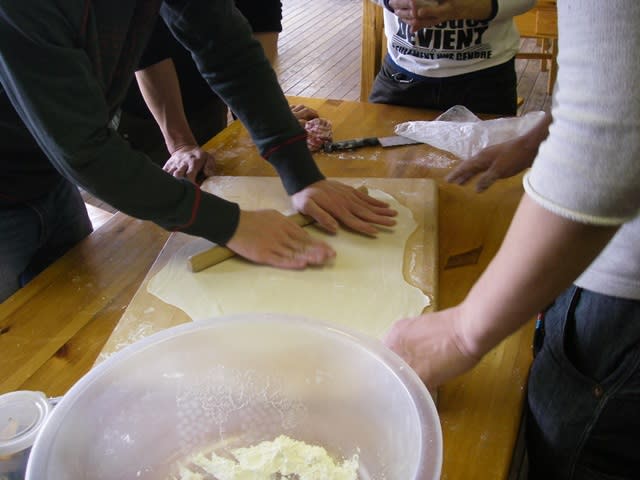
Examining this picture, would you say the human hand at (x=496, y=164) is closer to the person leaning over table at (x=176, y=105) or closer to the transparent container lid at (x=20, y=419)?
the person leaning over table at (x=176, y=105)

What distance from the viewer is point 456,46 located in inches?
51.7

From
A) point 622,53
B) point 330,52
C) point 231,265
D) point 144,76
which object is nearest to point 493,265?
point 622,53

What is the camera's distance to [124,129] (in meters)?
1.44

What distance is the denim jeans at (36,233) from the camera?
903 millimetres

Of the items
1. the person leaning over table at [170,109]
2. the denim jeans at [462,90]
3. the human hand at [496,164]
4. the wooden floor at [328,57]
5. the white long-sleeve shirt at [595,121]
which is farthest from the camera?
the wooden floor at [328,57]

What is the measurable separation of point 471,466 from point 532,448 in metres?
0.21

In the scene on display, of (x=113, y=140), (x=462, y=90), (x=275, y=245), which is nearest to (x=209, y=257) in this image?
(x=275, y=245)

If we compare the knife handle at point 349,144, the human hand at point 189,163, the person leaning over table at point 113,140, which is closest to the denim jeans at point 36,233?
the person leaning over table at point 113,140

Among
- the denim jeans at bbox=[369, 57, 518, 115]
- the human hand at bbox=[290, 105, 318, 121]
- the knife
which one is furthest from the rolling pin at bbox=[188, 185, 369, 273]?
the denim jeans at bbox=[369, 57, 518, 115]

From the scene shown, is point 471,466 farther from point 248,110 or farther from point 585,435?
point 248,110

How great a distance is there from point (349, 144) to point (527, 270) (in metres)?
0.79

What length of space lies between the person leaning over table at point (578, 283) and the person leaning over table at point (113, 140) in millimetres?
346

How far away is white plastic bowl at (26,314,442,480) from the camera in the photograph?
0.52m

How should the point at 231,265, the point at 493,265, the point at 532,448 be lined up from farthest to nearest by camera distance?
the point at 231,265 → the point at 532,448 → the point at 493,265
